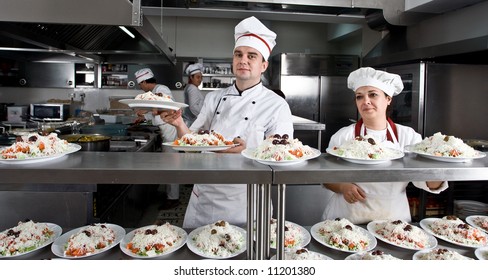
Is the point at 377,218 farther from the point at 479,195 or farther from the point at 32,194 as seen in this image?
the point at 479,195

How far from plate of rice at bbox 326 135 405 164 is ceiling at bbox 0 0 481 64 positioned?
159 cm

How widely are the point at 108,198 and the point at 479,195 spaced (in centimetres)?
388

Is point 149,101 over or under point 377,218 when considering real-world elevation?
over

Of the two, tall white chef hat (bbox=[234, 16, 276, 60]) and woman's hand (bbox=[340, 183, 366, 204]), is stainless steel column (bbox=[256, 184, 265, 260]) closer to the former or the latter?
woman's hand (bbox=[340, 183, 366, 204])

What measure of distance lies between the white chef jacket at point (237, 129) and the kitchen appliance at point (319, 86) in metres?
4.88

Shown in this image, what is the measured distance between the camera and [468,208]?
12.6ft

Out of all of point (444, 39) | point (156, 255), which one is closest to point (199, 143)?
point (156, 255)

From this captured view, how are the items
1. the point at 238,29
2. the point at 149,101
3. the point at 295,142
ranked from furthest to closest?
the point at 238,29 < the point at 149,101 < the point at 295,142

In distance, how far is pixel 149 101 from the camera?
5.12 ft

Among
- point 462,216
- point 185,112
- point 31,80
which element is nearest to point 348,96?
point 185,112

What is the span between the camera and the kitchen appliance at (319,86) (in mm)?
7246

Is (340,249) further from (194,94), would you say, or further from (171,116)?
(194,94)

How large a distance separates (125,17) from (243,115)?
0.96 metres

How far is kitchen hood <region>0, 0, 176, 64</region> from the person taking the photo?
88.6 inches
